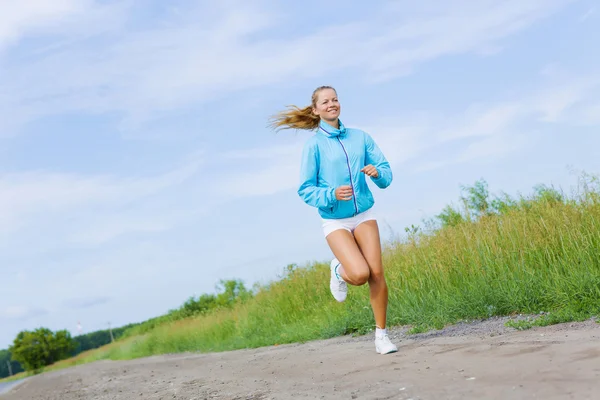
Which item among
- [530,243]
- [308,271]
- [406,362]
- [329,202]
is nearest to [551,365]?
[406,362]

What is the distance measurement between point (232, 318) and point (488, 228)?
34.7 ft

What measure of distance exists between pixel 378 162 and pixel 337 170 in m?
0.51

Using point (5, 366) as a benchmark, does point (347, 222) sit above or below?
below

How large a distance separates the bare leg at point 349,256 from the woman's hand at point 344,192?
595mm

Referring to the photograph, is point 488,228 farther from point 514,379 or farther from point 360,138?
point 514,379

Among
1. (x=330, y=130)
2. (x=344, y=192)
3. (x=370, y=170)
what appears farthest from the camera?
(x=330, y=130)

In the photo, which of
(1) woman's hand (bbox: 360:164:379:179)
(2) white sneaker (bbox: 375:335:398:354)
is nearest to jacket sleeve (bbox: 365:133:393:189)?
(1) woman's hand (bbox: 360:164:379:179)

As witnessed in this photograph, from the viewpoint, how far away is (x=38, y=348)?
92562 mm

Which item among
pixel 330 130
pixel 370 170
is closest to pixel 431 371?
pixel 370 170

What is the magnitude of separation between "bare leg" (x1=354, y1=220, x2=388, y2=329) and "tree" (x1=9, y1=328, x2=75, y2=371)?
93027mm

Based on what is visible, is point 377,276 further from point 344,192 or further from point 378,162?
point 378,162

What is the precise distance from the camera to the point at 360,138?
286 inches

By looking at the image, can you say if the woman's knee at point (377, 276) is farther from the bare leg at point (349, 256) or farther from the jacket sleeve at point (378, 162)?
the jacket sleeve at point (378, 162)

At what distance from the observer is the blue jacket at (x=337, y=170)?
7.01 m
